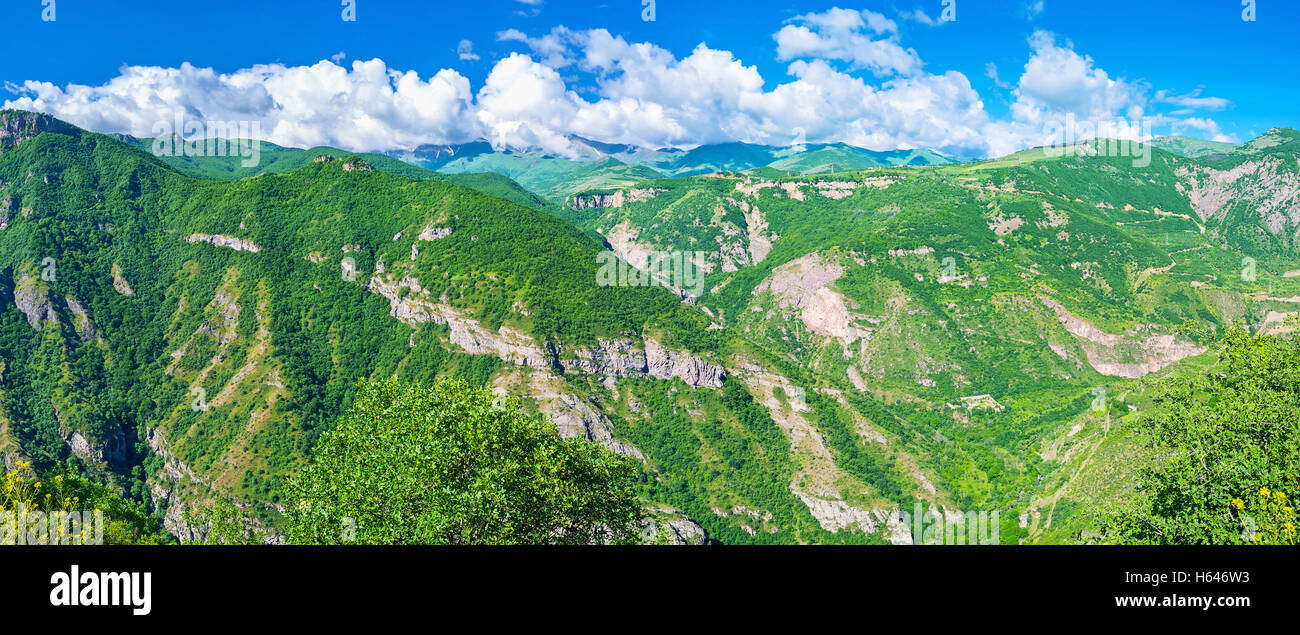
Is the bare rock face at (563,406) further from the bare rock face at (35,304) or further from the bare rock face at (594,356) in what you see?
the bare rock face at (35,304)

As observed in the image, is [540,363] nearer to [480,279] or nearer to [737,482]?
[480,279]

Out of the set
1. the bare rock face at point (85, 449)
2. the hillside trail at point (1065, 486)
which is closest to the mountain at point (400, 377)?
the bare rock face at point (85, 449)

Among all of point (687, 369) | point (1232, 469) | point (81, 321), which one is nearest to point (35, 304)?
point (81, 321)

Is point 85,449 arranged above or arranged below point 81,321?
below

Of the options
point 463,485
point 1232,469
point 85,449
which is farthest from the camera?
point 85,449

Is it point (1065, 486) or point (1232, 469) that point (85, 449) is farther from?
point (1065, 486)

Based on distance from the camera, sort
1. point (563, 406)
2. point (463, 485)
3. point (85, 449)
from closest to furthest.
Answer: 1. point (463, 485)
2. point (563, 406)
3. point (85, 449)
